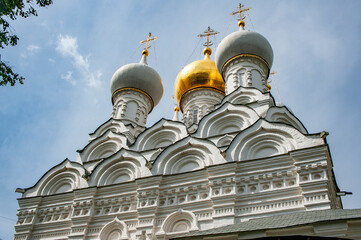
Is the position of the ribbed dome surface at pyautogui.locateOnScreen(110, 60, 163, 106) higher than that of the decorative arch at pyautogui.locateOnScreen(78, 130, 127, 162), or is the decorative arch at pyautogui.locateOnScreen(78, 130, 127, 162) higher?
the ribbed dome surface at pyautogui.locateOnScreen(110, 60, 163, 106)

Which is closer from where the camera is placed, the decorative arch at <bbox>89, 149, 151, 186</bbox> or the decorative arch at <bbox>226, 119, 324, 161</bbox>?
the decorative arch at <bbox>226, 119, 324, 161</bbox>

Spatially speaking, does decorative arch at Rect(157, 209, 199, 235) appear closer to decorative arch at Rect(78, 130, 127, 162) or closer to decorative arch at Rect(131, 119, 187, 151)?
decorative arch at Rect(131, 119, 187, 151)

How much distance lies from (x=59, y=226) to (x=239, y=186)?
161 inches

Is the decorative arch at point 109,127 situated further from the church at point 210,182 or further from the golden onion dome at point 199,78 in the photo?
the golden onion dome at point 199,78

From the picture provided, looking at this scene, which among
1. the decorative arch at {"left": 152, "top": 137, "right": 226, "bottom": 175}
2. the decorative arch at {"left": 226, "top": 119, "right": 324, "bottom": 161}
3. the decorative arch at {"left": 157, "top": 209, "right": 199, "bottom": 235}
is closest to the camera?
the decorative arch at {"left": 157, "top": 209, "right": 199, "bottom": 235}

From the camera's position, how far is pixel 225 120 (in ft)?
30.3

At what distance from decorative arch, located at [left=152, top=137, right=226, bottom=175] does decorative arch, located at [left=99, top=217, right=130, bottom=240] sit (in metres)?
1.27

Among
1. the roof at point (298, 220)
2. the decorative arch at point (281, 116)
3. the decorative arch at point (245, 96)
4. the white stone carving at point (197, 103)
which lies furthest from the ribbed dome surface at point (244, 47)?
the roof at point (298, 220)

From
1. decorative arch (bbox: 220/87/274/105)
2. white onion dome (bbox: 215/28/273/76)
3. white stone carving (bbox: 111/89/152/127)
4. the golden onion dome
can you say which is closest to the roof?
decorative arch (bbox: 220/87/274/105)

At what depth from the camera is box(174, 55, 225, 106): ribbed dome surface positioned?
12.9 metres

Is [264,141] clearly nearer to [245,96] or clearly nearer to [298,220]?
[245,96]

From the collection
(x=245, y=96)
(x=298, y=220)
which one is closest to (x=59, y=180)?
(x=245, y=96)

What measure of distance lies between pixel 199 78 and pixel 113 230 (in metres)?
6.85

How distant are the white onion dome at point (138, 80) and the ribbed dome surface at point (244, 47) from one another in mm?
2340
